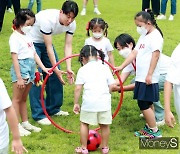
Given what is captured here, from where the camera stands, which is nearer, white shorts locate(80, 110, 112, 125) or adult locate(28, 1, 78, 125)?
white shorts locate(80, 110, 112, 125)

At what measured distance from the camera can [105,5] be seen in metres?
15.8

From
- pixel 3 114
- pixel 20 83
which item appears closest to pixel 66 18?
pixel 20 83

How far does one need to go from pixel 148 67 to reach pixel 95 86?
2.91 feet

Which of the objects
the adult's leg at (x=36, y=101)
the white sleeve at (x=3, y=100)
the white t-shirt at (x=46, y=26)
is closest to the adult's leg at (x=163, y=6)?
the white t-shirt at (x=46, y=26)

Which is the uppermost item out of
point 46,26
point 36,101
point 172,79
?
point 46,26

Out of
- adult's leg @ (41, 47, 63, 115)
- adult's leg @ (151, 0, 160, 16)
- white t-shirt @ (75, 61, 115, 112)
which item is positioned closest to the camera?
white t-shirt @ (75, 61, 115, 112)

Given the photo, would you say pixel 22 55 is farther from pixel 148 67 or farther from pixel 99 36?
pixel 148 67

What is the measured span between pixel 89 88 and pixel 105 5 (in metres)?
10.8

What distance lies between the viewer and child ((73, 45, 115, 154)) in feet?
17.4

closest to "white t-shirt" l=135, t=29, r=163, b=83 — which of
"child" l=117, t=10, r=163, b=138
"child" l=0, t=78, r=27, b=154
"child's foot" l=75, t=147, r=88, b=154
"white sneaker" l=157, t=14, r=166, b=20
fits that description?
"child" l=117, t=10, r=163, b=138

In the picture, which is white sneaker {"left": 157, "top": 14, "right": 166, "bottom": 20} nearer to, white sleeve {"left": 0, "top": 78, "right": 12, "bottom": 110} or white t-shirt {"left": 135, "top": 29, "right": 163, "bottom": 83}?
white t-shirt {"left": 135, "top": 29, "right": 163, "bottom": 83}

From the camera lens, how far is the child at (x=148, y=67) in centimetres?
580

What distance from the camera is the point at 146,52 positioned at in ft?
19.3

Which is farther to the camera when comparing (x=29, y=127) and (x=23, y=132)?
(x=29, y=127)
